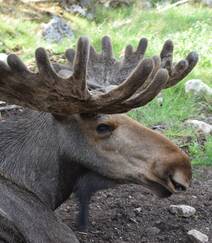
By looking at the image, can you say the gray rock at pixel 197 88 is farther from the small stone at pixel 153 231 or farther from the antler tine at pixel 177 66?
the antler tine at pixel 177 66

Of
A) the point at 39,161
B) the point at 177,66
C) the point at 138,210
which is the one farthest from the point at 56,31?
the point at 39,161

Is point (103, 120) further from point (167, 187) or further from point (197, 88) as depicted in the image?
point (197, 88)

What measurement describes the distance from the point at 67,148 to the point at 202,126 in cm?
317

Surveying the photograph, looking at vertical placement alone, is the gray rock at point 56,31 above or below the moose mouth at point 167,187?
below

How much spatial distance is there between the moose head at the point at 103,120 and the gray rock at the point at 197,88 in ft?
13.1

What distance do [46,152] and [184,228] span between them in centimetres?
132

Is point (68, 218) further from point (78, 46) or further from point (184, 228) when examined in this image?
point (78, 46)

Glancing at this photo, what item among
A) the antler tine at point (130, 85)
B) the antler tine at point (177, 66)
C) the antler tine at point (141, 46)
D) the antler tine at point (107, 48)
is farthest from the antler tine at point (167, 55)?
the antler tine at point (130, 85)

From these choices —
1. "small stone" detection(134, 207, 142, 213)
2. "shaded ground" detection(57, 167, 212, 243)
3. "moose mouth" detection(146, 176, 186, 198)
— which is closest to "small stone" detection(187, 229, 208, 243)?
"shaded ground" detection(57, 167, 212, 243)

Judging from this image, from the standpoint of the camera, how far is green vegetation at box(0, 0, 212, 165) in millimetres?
7191

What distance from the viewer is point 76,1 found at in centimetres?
1405

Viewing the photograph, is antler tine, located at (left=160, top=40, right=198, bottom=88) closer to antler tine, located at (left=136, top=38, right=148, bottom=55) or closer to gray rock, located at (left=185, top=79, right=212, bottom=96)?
antler tine, located at (left=136, top=38, right=148, bottom=55)

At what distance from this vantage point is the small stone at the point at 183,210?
5137 millimetres

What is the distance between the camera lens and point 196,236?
4680mm
